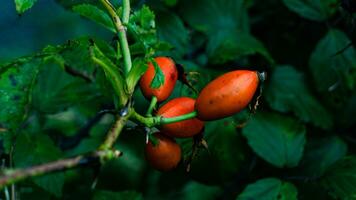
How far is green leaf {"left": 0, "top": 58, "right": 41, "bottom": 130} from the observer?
1871mm

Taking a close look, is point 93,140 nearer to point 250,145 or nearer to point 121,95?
point 250,145

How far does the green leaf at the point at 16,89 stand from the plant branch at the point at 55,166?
0.78 meters

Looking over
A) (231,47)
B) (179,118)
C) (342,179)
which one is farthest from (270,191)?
(179,118)

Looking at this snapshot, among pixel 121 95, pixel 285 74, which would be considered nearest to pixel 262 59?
pixel 285 74

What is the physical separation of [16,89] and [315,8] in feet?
5.27

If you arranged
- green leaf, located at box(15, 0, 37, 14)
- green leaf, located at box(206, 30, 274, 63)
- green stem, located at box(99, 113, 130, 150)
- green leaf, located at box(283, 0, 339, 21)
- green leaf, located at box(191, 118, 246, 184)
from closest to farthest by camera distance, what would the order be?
green stem, located at box(99, 113, 130, 150), green leaf, located at box(15, 0, 37, 14), green leaf, located at box(191, 118, 246, 184), green leaf, located at box(206, 30, 274, 63), green leaf, located at box(283, 0, 339, 21)

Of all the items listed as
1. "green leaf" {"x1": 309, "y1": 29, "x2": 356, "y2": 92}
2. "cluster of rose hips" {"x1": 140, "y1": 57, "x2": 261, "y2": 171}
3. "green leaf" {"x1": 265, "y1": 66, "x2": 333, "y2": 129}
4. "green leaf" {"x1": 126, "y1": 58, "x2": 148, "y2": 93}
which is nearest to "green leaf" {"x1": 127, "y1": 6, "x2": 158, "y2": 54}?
"cluster of rose hips" {"x1": 140, "y1": 57, "x2": 261, "y2": 171}

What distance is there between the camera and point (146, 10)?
1.83 metres

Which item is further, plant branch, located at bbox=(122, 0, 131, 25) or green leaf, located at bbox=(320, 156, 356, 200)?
green leaf, located at bbox=(320, 156, 356, 200)

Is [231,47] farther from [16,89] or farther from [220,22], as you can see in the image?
[16,89]

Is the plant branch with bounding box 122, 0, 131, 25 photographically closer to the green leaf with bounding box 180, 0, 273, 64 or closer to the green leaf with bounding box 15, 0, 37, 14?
the green leaf with bounding box 15, 0, 37, 14

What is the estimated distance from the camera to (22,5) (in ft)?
5.29

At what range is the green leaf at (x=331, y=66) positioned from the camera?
2.59 metres

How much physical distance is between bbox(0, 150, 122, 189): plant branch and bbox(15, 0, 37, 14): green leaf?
2.08 feet
